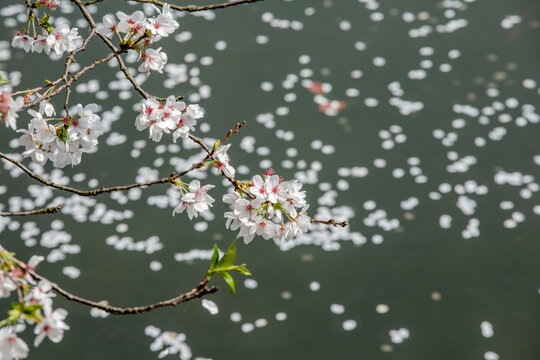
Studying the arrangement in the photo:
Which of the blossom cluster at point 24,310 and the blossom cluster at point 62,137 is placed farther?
the blossom cluster at point 62,137

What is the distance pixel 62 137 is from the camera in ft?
3.86

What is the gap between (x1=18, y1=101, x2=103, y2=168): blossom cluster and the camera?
117cm

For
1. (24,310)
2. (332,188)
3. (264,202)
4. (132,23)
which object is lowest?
(332,188)

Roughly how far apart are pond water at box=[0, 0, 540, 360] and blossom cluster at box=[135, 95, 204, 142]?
5.21 feet

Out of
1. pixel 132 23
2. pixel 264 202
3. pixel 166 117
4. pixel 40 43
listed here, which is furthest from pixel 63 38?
pixel 264 202

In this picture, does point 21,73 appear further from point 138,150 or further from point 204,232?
point 204,232

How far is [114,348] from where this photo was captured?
8.63 ft

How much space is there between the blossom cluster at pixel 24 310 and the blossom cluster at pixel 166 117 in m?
0.43

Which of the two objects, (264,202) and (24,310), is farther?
(264,202)

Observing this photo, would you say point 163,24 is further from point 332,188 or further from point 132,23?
point 332,188

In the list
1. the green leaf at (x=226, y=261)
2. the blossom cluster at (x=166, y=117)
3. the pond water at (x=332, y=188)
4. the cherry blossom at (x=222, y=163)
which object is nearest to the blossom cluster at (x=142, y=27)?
the blossom cluster at (x=166, y=117)

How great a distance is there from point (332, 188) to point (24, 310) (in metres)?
2.62

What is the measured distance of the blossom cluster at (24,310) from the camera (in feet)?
2.68

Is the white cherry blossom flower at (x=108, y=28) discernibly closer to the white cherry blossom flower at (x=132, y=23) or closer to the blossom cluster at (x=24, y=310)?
the white cherry blossom flower at (x=132, y=23)
